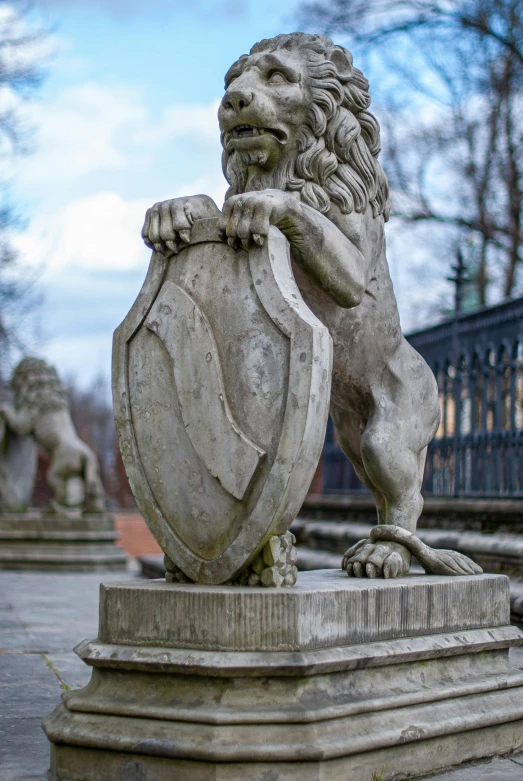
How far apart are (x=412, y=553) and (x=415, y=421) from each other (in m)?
0.54

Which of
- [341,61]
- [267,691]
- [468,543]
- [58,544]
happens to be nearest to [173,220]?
[341,61]

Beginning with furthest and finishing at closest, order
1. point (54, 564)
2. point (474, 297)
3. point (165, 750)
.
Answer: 1. point (474, 297)
2. point (54, 564)
3. point (165, 750)

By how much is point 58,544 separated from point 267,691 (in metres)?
9.89

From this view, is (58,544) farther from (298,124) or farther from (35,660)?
(298,124)

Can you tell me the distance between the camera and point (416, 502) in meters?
4.01

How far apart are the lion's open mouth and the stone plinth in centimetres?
162

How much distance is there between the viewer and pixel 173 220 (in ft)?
Answer: 11.2

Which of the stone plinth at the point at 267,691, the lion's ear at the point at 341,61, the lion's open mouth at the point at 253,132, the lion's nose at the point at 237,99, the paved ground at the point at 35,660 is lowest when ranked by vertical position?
the paved ground at the point at 35,660

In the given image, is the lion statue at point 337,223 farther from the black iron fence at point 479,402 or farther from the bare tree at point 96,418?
the bare tree at point 96,418

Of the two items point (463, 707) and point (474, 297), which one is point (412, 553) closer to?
point (463, 707)

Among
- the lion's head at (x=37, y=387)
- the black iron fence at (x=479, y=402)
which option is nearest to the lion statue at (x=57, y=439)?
the lion's head at (x=37, y=387)

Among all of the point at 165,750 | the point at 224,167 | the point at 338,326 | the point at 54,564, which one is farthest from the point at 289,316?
the point at 54,564

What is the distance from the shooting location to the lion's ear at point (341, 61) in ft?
12.5

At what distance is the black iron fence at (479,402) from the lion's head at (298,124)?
464 cm
